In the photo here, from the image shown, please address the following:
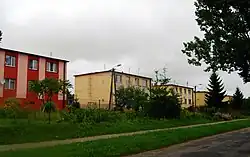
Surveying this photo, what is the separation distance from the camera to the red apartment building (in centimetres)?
4793

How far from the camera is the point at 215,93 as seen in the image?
7619cm

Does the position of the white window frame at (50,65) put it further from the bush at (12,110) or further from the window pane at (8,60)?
the bush at (12,110)

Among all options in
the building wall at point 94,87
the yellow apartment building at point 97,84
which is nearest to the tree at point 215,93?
the yellow apartment building at point 97,84

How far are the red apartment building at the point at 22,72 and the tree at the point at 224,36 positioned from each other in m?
32.3

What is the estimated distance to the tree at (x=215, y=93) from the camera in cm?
7568

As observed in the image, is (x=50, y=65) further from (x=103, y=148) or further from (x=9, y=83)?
(x=103, y=148)

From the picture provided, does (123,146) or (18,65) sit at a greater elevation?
(18,65)

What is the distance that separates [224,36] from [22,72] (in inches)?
1474

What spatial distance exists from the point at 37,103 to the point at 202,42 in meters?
36.0

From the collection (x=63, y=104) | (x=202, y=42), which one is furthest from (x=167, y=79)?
(x=202, y=42)

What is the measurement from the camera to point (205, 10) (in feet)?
54.9

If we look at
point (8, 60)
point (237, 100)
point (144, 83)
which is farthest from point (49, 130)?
point (144, 83)

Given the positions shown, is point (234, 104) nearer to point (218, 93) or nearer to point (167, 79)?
point (218, 93)

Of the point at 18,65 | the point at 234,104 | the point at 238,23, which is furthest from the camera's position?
the point at 234,104
